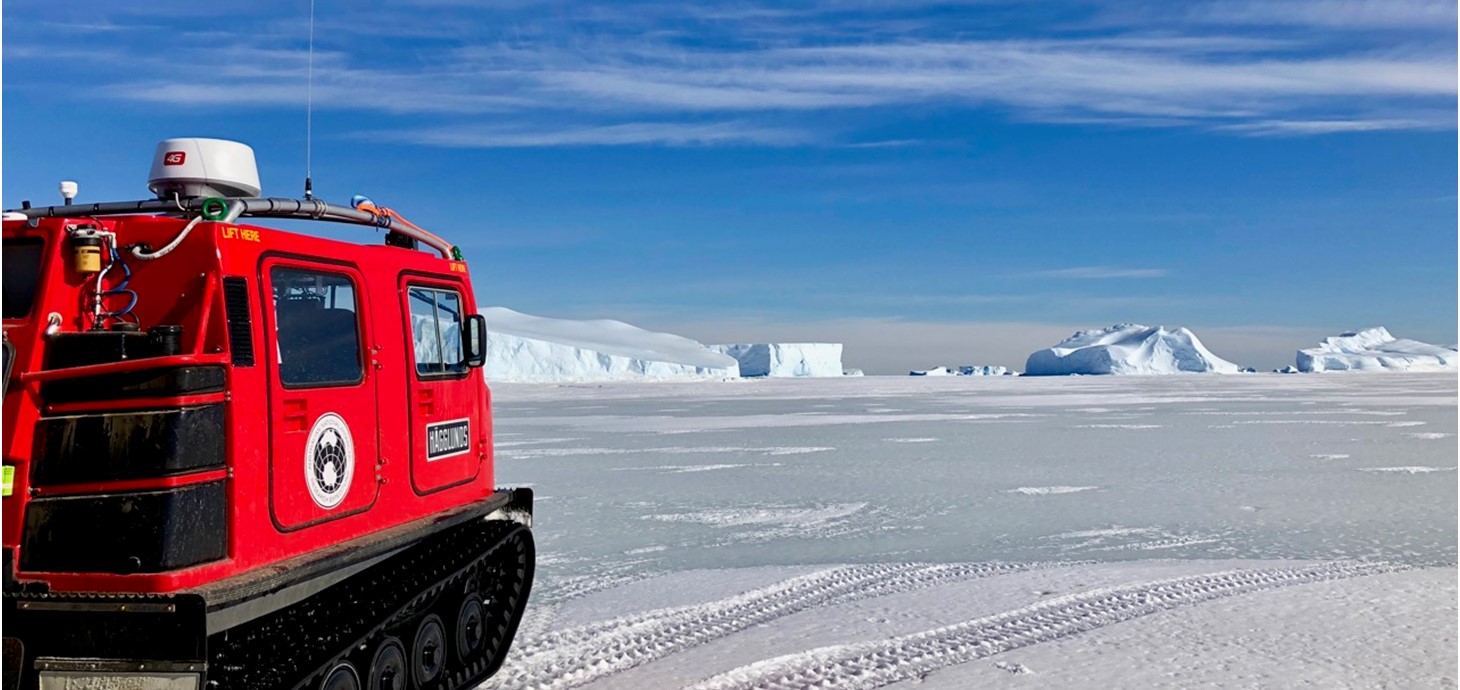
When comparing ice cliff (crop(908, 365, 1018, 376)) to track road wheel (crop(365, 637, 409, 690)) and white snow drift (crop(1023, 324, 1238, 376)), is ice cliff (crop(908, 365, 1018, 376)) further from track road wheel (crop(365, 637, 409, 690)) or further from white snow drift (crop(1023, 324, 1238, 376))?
track road wheel (crop(365, 637, 409, 690))

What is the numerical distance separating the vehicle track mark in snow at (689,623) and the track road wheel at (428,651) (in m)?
0.28

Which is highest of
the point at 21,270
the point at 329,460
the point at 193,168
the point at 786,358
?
the point at 786,358

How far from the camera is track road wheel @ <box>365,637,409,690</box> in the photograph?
4.03 meters

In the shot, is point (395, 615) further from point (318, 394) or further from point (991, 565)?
point (991, 565)

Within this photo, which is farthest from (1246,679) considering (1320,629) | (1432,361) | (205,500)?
(1432,361)

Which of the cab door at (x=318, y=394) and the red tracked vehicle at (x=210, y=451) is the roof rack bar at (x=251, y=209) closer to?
the red tracked vehicle at (x=210, y=451)

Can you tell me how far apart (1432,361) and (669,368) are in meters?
75.4

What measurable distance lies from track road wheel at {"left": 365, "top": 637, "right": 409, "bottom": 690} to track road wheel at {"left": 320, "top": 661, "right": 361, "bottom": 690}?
6 cm

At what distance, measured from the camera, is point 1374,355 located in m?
95.1

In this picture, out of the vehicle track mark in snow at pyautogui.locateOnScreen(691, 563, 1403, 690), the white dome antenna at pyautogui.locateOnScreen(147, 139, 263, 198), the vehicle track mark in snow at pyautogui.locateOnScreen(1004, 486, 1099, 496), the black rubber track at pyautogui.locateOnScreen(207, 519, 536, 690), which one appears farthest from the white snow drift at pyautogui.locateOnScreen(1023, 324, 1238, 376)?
the white dome antenna at pyautogui.locateOnScreen(147, 139, 263, 198)

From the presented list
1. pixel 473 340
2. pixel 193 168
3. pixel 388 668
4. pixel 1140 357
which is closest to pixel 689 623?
pixel 388 668

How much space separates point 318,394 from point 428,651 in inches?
53.6

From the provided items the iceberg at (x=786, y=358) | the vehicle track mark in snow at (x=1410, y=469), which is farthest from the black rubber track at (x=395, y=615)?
the iceberg at (x=786, y=358)

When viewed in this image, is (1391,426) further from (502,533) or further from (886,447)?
(502,533)
